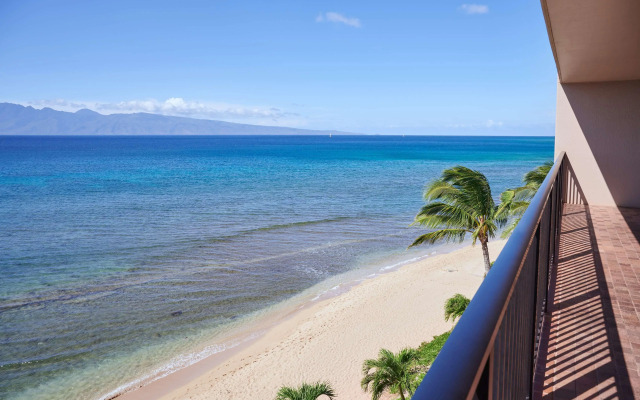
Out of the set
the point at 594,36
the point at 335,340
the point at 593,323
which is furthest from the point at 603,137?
the point at 335,340

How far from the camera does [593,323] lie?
3.45 m

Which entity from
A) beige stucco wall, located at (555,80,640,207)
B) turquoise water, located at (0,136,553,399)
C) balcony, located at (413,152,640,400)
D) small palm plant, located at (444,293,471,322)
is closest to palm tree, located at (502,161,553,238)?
small palm plant, located at (444,293,471,322)

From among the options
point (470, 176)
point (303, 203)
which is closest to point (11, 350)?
point (470, 176)

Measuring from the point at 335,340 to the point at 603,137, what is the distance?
28.8 ft

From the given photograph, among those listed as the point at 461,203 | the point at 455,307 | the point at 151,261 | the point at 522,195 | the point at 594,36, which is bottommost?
the point at 151,261

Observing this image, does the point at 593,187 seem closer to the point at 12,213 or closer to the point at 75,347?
the point at 75,347

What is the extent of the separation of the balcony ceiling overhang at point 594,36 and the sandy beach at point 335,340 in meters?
7.84

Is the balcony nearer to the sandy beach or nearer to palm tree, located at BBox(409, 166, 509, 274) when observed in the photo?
palm tree, located at BBox(409, 166, 509, 274)

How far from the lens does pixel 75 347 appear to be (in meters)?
14.5

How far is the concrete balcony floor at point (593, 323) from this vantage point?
2641 millimetres

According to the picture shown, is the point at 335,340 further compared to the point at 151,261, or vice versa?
the point at 151,261

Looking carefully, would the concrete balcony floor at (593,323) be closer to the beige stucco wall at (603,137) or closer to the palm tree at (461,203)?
the beige stucco wall at (603,137)

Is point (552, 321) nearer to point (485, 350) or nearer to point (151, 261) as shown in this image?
point (485, 350)

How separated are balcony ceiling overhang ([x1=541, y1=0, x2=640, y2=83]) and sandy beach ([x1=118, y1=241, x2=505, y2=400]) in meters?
7.84
